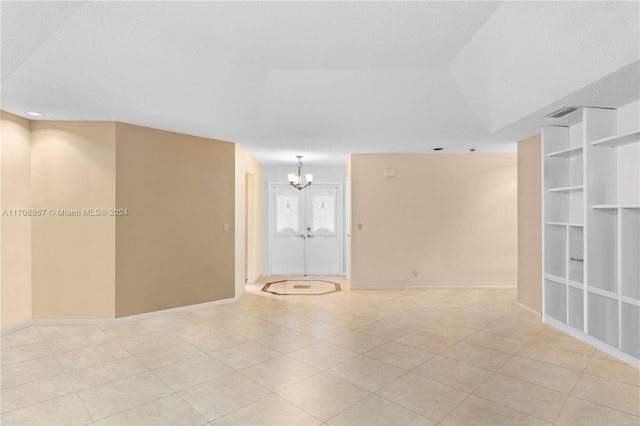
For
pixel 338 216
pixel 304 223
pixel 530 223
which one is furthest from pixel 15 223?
pixel 530 223

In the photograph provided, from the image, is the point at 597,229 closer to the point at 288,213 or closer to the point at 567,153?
the point at 567,153

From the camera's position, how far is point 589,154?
142 inches

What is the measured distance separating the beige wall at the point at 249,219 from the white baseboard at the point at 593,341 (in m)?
4.45

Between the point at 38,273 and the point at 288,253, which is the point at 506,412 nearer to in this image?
the point at 38,273

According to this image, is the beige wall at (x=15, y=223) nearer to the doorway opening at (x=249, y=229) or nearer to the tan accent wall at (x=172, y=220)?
the tan accent wall at (x=172, y=220)

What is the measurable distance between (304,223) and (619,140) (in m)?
5.98

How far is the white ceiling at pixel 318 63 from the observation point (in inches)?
112

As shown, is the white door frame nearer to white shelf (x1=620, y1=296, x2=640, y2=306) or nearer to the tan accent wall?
the tan accent wall

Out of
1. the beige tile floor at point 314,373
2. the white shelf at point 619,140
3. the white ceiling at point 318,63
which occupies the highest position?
the white ceiling at point 318,63

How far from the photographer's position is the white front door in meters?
8.42

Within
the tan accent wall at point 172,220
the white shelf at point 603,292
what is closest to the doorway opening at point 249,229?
the tan accent wall at point 172,220

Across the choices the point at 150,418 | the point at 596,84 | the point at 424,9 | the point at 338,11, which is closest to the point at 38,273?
the point at 150,418

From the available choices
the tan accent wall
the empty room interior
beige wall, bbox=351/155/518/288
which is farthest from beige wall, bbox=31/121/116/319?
beige wall, bbox=351/155/518/288

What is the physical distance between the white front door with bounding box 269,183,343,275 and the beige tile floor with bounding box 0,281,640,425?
138 inches
